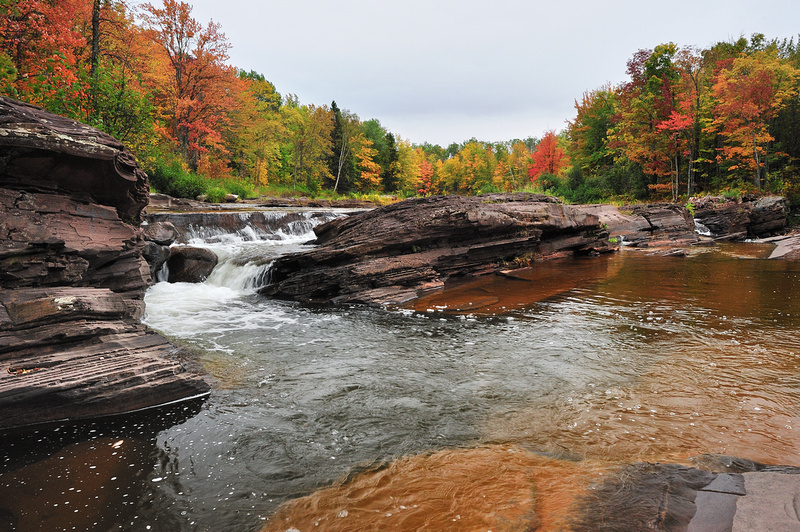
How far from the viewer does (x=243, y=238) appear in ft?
57.7

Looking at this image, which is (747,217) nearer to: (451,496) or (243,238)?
(243,238)

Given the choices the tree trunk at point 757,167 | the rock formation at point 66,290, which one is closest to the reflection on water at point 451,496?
the rock formation at point 66,290

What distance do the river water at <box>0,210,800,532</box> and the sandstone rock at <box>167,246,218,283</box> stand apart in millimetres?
3537

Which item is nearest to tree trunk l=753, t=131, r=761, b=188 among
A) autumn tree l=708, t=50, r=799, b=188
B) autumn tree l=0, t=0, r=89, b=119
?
autumn tree l=708, t=50, r=799, b=188

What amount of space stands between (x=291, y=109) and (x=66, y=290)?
1972 inches

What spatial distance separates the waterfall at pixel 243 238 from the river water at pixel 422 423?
339 cm

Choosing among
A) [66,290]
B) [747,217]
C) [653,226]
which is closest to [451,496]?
[66,290]

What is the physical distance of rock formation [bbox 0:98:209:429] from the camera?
4.16 meters

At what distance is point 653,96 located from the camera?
3008cm

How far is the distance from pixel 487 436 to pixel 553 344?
312 centimetres

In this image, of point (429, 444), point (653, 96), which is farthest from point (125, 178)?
point (653, 96)

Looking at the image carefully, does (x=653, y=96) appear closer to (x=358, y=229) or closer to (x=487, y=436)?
(x=358, y=229)

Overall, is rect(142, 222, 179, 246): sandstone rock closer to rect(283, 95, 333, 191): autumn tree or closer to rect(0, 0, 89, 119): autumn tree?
rect(0, 0, 89, 119): autumn tree

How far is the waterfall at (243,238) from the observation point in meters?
11.6
